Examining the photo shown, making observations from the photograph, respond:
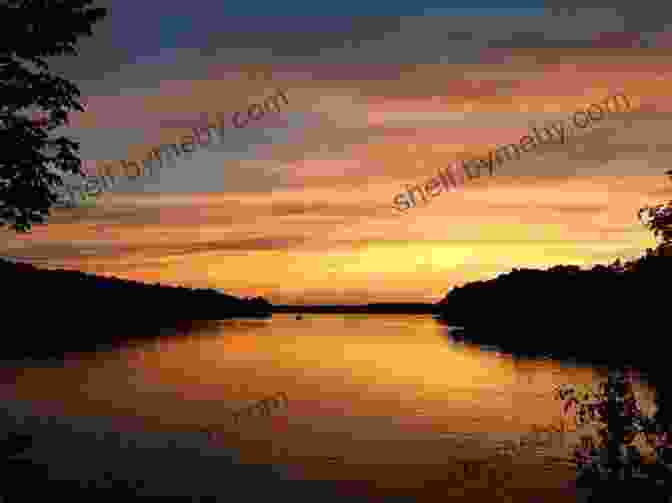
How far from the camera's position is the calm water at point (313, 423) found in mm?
31469

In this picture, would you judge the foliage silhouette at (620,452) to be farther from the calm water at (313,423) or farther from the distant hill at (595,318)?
the calm water at (313,423)

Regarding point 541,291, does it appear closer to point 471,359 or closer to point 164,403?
point 471,359

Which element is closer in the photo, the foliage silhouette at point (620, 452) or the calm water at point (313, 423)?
the foliage silhouette at point (620, 452)

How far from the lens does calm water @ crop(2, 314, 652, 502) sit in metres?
31.5

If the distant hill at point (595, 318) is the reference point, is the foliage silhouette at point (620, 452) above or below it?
below

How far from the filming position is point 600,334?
128 m

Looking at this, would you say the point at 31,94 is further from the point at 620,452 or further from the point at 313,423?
the point at 313,423

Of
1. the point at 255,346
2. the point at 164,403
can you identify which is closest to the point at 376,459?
the point at 164,403

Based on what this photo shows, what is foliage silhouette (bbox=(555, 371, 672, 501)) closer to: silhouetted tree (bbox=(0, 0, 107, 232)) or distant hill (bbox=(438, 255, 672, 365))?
distant hill (bbox=(438, 255, 672, 365))

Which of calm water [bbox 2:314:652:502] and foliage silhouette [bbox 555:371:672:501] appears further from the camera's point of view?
calm water [bbox 2:314:652:502]

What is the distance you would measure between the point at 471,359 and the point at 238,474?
227 ft

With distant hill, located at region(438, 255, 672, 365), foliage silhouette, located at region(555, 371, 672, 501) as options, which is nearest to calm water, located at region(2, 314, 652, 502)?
distant hill, located at region(438, 255, 672, 365)

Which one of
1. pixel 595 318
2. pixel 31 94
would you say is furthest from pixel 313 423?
pixel 595 318

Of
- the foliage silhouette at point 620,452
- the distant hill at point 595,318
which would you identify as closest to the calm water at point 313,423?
the distant hill at point 595,318
